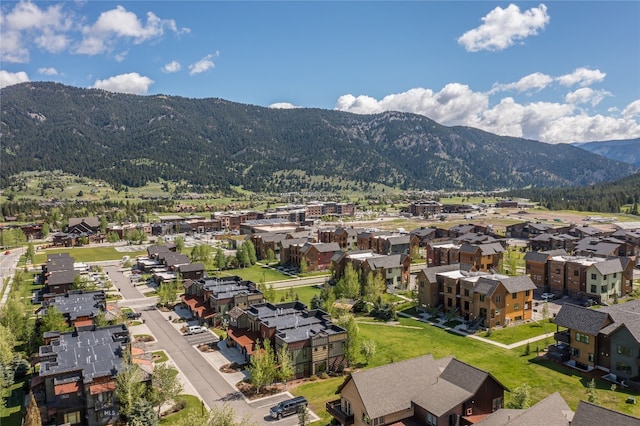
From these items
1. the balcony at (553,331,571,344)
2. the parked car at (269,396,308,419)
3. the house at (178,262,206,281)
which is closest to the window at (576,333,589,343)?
the balcony at (553,331,571,344)

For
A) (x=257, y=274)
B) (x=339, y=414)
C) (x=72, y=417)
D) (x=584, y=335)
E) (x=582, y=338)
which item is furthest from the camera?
(x=257, y=274)

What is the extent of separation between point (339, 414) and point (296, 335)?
48.4 ft

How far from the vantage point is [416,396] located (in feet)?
104

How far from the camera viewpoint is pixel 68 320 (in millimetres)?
56500

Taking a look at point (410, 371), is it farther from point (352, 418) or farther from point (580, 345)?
point (580, 345)

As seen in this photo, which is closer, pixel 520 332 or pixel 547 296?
pixel 520 332

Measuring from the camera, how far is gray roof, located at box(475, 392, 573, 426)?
2560 centimetres

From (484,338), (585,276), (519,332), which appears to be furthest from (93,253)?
(585,276)

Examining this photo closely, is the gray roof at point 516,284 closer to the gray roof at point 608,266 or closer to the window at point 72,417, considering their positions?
the gray roof at point 608,266

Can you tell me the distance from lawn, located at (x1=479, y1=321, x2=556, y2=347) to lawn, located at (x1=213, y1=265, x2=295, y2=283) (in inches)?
1863

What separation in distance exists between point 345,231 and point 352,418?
94.1 meters

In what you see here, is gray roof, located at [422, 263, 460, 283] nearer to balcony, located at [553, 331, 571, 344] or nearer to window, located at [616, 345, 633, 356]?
balcony, located at [553, 331, 571, 344]

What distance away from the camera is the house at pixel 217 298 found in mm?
62250

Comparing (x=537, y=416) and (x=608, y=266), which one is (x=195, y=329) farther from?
(x=608, y=266)
